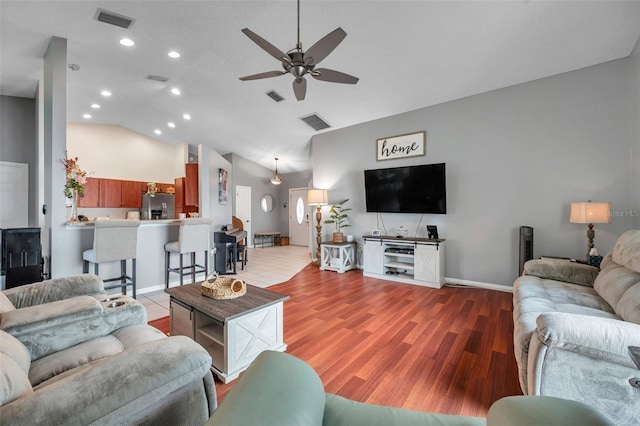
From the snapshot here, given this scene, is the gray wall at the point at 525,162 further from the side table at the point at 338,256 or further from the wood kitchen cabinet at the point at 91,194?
the wood kitchen cabinet at the point at 91,194

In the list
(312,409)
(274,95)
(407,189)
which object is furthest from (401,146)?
(312,409)

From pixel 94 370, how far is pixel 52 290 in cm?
144

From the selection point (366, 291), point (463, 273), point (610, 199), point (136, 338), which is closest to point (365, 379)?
point (136, 338)

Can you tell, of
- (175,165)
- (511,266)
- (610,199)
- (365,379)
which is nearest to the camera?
(365,379)

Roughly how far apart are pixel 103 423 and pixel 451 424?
1114 mm

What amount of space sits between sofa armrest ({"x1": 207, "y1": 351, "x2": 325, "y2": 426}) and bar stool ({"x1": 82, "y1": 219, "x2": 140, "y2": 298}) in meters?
3.06

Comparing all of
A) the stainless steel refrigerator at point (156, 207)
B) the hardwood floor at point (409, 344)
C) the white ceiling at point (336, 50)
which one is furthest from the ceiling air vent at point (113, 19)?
the stainless steel refrigerator at point (156, 207)

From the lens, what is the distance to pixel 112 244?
302 cm

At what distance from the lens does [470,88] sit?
3.79 meters

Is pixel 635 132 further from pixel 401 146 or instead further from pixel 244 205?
pixel 244 205

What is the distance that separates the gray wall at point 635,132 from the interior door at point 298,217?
7193mm

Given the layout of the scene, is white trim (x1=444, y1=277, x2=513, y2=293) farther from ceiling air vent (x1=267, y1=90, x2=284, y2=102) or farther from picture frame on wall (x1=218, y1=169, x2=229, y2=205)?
picture frame on wall (x1=218, y1=169, x2=229, y2=205)

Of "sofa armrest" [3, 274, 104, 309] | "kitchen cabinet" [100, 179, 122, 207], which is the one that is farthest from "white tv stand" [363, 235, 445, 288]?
"kitchen cabinet" [100, 179, 122, 207]

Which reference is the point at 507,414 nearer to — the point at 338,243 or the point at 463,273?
the point at 463,273
